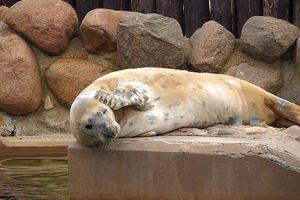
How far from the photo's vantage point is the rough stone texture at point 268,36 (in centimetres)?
612

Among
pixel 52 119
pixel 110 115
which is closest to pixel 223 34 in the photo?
pixel 52 119

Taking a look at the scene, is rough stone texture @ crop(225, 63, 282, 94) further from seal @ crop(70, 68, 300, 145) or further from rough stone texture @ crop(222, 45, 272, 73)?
seal @ crop(70, 68, 300, 145)

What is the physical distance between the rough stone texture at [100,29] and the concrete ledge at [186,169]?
7.61 ft

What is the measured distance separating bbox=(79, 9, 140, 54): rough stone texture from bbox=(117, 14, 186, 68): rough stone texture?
0.19 metres

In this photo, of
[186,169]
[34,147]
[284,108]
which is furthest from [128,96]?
[34,147]

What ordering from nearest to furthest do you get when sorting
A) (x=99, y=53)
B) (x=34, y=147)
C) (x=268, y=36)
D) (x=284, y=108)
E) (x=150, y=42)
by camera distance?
(x=284, y=108)
(x=34, y=147)
(x=150, y=42)
(x=268, y=36)
(x=99, y=53)

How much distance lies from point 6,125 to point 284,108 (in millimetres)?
2444

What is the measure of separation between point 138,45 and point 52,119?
0.96 m

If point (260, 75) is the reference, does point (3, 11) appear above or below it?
above

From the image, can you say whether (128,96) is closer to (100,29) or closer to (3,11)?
(100,29)

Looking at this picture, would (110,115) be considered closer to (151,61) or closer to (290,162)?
(290,162)

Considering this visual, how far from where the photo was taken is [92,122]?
12.6ft

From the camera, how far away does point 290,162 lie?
12.3ft

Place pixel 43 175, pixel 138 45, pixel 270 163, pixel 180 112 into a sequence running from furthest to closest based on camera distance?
pixel 138 45 < pixel 43 175 < pixel 180 112 < pixel 270 163
